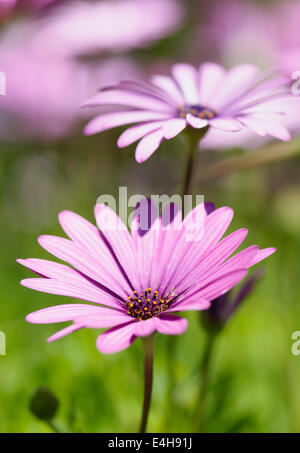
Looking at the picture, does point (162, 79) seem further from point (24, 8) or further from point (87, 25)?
point (87, 25)

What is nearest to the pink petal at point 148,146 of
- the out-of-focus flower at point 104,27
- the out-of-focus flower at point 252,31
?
the out-of-focus flower at point 104,27

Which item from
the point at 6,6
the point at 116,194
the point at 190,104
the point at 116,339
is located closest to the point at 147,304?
the point at 116,339

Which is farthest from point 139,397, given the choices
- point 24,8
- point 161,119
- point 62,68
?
point 62,68

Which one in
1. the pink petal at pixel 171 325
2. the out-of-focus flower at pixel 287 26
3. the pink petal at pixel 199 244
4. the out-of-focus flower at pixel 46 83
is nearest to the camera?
the pink petal at pixel 171 325

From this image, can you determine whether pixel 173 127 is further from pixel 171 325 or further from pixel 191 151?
pixel 171 325

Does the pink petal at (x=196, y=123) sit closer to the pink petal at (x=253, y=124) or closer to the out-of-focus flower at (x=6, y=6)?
the pink petal at (x=253, y=124)

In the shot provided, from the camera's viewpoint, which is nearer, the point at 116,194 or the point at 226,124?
the point at 226,124
